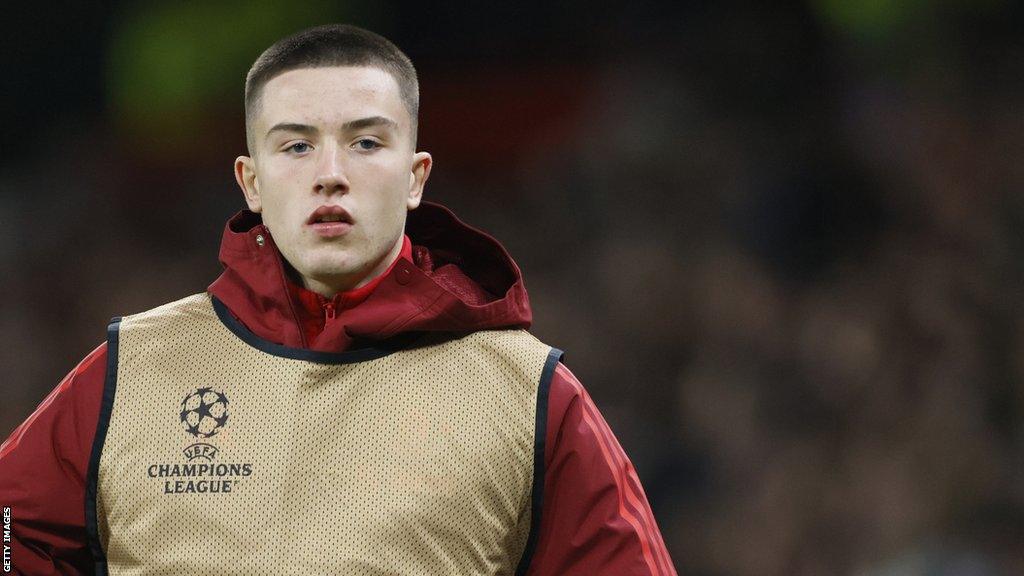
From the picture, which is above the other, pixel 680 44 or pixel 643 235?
pixel 680 44

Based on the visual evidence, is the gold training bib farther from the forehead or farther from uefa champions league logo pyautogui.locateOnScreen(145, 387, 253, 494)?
the forehead

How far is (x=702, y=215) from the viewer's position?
5461mm

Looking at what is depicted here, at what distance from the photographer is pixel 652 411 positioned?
5.12 m

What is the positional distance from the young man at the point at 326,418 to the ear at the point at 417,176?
0.16 feet

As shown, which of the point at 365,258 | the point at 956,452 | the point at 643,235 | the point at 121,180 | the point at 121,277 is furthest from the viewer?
the point at 121,180

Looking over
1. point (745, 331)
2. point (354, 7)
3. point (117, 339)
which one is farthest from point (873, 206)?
point (117, 339)

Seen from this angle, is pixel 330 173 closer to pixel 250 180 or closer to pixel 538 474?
pixel 250 180

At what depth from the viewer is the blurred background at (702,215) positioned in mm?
4738

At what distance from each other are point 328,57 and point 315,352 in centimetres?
43

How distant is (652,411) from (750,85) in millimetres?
1298

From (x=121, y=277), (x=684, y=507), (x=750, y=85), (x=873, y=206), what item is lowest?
(x=684, y=507)

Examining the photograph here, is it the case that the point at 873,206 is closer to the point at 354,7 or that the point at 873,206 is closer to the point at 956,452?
the point at 956,452

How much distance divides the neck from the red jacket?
1cm
